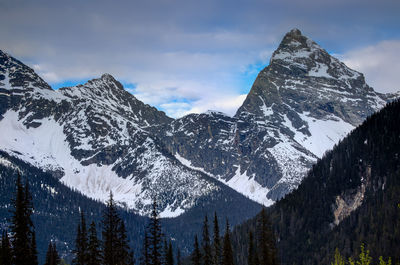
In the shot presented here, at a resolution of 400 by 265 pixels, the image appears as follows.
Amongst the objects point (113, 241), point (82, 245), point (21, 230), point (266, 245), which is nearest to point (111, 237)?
point (113, 241)

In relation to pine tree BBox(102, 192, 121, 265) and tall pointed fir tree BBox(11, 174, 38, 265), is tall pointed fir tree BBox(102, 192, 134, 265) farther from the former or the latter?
tall pointed fir tree BBox(11, 174, 38, 265)

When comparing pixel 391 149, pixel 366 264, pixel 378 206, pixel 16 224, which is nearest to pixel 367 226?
pixel 378 206

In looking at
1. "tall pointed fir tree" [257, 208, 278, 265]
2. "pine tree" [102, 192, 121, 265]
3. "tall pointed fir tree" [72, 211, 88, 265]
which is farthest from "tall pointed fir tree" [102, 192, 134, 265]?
"tall pointed fir tree" [257, 208, 278, 265]

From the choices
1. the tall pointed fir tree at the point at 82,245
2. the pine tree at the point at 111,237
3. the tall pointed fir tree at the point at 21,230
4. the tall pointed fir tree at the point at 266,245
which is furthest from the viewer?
the tall pointed fir tree at the point at 266,245

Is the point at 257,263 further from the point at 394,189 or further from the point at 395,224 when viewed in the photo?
the point at 394,189

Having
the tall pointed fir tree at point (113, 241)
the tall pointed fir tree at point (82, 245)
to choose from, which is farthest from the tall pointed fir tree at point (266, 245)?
the tall pointed fir tree at point (82, 245)

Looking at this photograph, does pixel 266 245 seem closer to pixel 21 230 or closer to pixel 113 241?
pixel 113 241

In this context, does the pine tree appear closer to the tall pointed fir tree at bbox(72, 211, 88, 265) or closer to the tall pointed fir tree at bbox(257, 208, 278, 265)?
the tall pointed fir tree at bbox(72, 211, 88, 265)

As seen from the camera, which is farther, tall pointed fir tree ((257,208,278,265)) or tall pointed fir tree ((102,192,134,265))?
tall pointed fir tree ((257,208,278,265))

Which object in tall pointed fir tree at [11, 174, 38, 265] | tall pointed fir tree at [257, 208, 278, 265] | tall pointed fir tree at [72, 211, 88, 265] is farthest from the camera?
tall pointed fir tree at [257, 208, 278, 265]

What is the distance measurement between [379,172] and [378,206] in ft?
74.6

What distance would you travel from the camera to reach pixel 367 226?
174500 millimetres

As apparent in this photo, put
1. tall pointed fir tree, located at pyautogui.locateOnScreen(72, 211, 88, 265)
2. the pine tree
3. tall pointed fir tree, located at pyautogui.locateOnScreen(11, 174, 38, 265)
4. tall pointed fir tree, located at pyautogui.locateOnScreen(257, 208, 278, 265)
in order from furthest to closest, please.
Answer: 1. tall pointed fir tree, located at pyautogui.locateOnScreen(257, 208, 278, 265)
2. tall pointed fir tree, located at pyautogui.locateOnScreen(72, 211, 88, 265)
3. the pine tree
4. tall pointed fir tree, located at pyautogui.locateOnScreen(11, 174, 38, 265)

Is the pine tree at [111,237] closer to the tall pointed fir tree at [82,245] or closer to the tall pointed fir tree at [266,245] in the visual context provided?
the tall pointed fir tree at [82,245]
